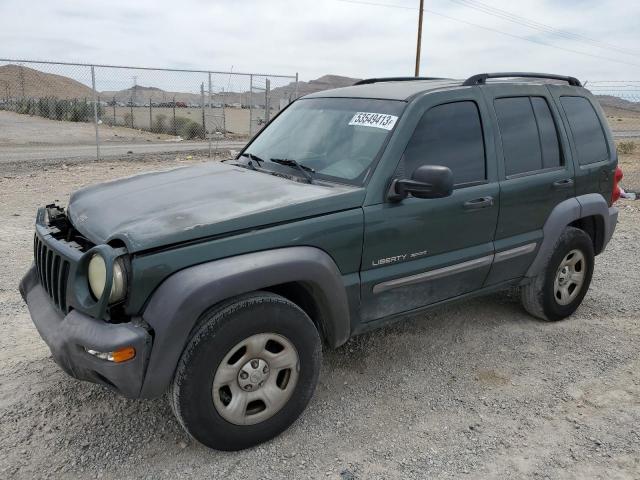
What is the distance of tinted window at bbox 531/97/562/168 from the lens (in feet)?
13.4

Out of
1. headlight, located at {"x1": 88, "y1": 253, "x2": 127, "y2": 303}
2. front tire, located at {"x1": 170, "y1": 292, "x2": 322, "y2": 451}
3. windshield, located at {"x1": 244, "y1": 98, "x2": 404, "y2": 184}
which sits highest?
windshield, located at {"x1": 244, "y1": 98, "x2": 404, "y2": 184}

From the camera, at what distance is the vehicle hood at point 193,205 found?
2.59m

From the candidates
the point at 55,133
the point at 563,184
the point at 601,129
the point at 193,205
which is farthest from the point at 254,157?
the point at 55,133

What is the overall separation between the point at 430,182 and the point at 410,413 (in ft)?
4.46

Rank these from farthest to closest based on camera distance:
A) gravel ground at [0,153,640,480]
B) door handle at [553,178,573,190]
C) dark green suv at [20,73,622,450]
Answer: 1. door handle at [553,178,573,190]
2. gravel ground at [0,153,640,480]
3. dark green suv at [20,73,622,450]

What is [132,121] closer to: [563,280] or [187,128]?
[187,128]

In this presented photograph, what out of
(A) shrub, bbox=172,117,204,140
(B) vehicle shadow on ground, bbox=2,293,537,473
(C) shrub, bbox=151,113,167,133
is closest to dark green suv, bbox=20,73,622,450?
(B) vehicle shadow on ground, bbox=2,293,537,473

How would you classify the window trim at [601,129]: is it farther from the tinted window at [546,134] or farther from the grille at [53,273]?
the grille at [53,273]

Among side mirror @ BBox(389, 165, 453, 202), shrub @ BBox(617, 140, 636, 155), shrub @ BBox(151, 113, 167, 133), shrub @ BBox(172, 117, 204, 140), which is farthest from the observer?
shrub @ BBox(151, 113, 167, 133)

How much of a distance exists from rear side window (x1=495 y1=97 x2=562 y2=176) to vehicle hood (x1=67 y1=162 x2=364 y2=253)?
135 cm

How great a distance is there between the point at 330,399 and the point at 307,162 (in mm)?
1482

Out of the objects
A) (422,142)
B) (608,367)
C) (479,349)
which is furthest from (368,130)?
(608,367)

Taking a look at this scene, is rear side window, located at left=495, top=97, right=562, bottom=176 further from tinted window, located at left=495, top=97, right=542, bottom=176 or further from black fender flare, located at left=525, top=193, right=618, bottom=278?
black fender flare, located at left=525, top=193, right=618, bottom=278

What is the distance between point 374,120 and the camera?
343 cm
